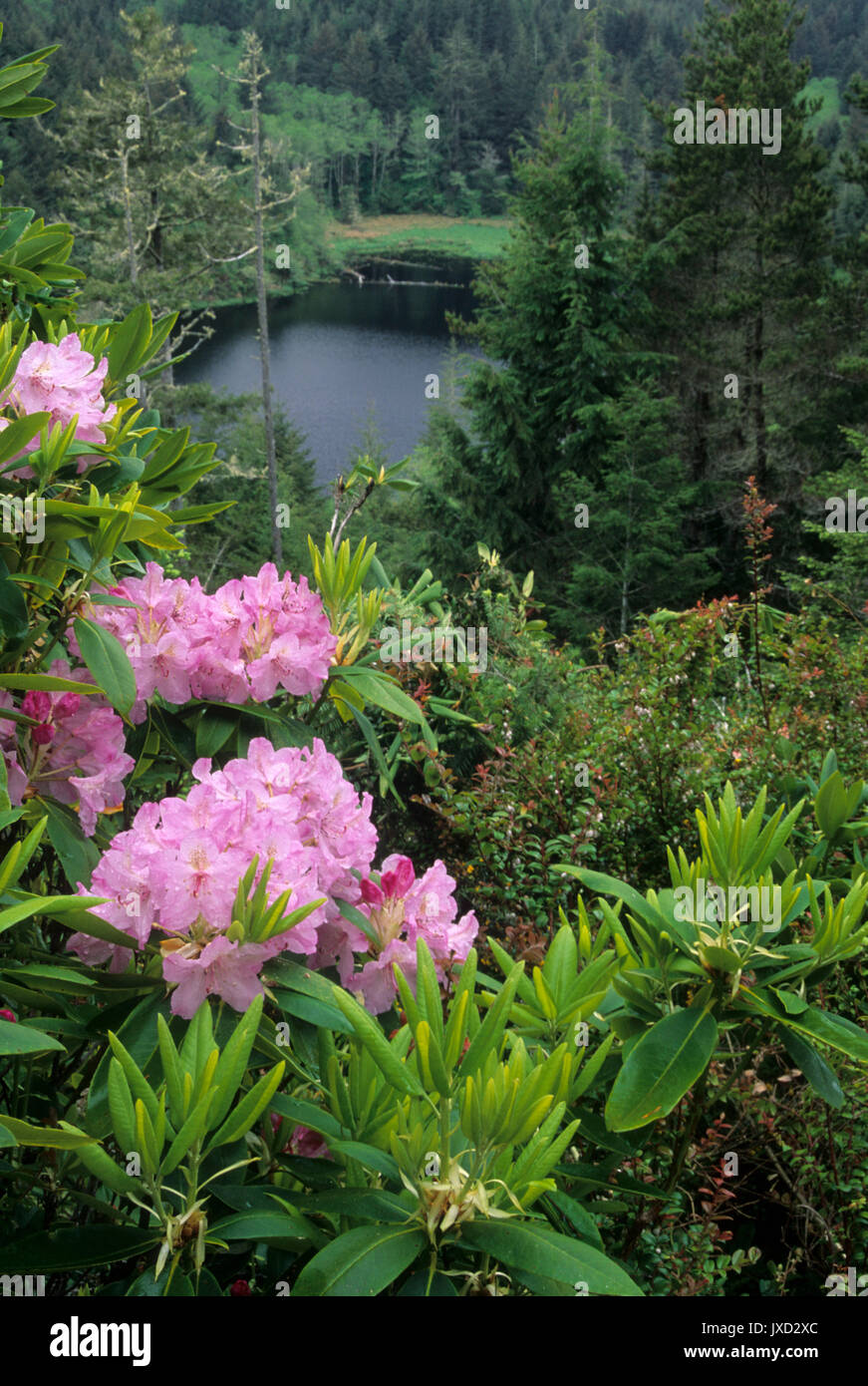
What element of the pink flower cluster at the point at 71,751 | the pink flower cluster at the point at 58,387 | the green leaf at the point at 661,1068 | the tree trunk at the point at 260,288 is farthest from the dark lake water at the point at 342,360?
the green leaf at the point at 661,1068

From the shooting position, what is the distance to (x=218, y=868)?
889 mm

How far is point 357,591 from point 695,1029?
29.4 inches

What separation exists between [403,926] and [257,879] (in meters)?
0.27

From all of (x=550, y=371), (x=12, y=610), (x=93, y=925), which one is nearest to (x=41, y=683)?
(x=12, y=610)

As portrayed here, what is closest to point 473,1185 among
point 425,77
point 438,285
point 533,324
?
point 533,324

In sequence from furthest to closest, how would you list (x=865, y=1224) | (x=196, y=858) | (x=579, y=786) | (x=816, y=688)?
(x=816, y=688) → (x=579, y=786) → (x=865, y=1224) → (x=196, y=858)

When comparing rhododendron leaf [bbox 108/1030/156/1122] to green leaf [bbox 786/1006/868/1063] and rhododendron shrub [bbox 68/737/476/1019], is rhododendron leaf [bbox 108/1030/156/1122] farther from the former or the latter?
green leaf [bbox 786/1006/868/1063]

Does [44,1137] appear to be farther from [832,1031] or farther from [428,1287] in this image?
[832,1031]

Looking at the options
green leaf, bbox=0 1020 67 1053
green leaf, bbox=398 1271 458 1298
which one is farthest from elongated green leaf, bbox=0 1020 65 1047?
green leaf, bbox=398 1271 458 1298

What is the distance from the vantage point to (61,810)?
1.10 m

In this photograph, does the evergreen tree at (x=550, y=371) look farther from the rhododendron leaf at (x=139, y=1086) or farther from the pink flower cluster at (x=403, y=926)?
the rhododendron leaf at (x=139, y=1086)

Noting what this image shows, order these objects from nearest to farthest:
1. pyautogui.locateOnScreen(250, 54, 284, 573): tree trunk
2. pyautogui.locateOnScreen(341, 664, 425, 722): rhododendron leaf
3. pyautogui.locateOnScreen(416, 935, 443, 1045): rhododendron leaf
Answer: pyautogui.locateOnScreen(416, 935, 443, 1045): rhododendron leaf → pyautogui.locateOnScreen(341, 664, 425, 722): rhododendron leaf → pyautogui.locateOnScreen(250, 54, 284, 573): tree trunk

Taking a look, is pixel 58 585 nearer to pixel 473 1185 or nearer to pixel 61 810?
pixel 61 810

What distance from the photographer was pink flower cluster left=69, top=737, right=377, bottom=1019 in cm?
89
